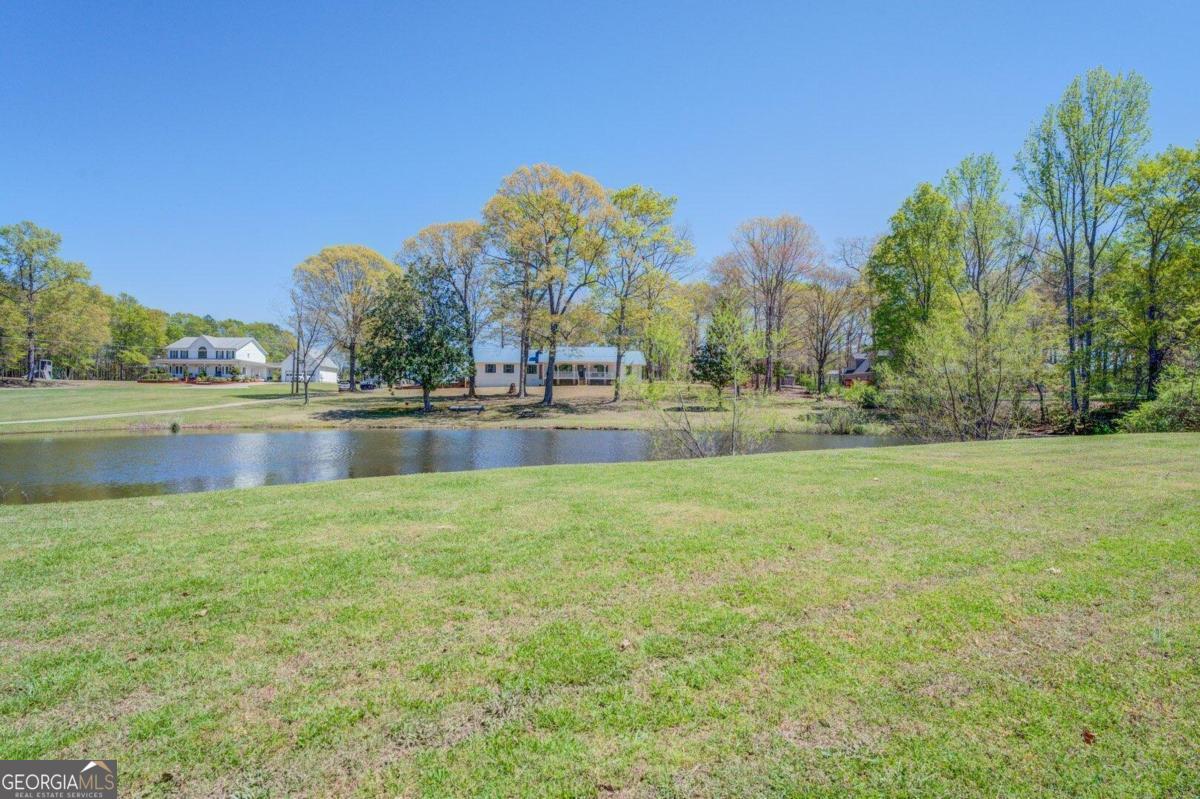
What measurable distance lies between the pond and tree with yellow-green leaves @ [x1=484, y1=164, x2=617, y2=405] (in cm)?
1280

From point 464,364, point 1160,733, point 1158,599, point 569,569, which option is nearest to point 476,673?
point 569,569

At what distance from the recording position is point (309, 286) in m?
43.3

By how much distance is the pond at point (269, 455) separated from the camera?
14.7 meters

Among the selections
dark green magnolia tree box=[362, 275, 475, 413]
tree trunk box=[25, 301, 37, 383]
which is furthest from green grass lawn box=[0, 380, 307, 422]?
dark green magnolia tree box=[362, 275, 475, 413]

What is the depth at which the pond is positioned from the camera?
48.2ft

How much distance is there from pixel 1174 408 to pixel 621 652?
22611 mm

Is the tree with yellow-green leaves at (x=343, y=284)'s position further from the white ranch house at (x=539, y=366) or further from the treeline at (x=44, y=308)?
the white ranch house at (x=539, y=366)

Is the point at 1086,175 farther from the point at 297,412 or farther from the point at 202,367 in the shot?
the point at 202,367

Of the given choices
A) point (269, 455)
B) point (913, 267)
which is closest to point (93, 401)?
point (269, 455)

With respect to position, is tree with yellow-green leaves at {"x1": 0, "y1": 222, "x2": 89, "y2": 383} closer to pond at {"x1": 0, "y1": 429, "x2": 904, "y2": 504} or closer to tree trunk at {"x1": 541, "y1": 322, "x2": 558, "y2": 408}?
pond at {"x1": 0, "y1": 429, "x2": 904, "y2": 504}

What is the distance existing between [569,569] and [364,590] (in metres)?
1.75

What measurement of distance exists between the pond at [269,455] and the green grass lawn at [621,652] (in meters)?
9.83

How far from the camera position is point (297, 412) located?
33500mm

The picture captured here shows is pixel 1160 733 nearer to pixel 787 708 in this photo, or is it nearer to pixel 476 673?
pixel 787 708
